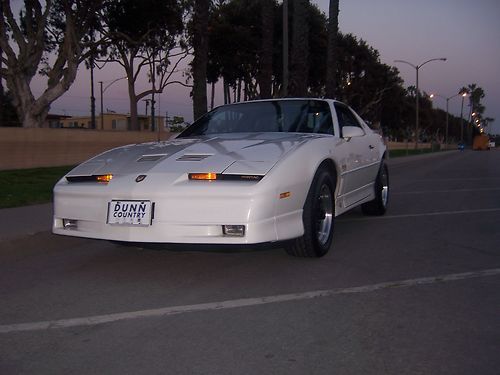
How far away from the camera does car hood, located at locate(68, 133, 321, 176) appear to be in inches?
186

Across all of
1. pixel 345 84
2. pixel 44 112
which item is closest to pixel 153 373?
pixel 44 112

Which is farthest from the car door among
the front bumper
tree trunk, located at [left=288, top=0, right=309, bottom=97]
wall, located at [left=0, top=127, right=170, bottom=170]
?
wall, located at [left=0, top=127, right=170, bottom=170]

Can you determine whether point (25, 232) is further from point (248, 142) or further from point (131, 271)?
point (248, 142)

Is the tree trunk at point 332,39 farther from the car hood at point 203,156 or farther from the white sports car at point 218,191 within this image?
the car hood at point 203,156

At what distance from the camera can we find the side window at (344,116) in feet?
22.4

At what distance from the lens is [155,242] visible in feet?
14.9

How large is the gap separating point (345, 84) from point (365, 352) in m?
43.4

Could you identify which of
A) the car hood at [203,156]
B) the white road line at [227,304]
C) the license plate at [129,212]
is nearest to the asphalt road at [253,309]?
A: the white road line at [227,304]

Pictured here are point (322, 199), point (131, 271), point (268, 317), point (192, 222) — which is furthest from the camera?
point (322, 199)

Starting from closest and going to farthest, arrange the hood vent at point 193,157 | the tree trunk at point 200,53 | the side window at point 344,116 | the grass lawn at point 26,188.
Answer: the hood vent at point 193,157
the side window at point 344,116
the grass lawn at point 26,188
the tree trunk at point 200,53

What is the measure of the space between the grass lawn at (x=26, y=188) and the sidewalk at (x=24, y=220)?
56 cm

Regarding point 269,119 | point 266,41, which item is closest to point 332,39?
point 266,41

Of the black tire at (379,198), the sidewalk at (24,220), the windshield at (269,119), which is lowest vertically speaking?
the sidewalk at (24,220)

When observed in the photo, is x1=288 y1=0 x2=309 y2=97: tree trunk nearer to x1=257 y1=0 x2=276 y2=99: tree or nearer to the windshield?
x1=257 y1=0 x2=276 y2=99: tree
